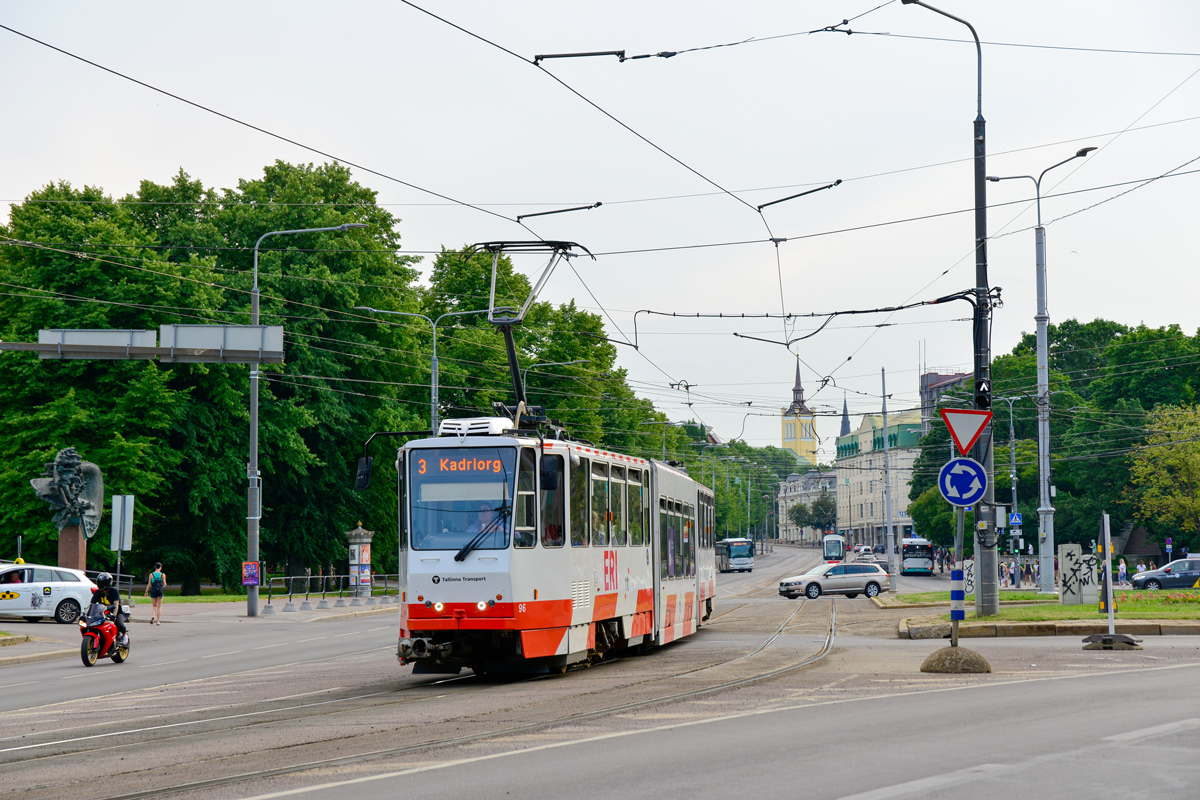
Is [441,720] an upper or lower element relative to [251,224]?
lower

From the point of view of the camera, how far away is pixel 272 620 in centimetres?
3575

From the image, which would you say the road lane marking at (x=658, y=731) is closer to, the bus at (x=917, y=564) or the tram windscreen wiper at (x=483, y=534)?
the tram windscreen wiper at (x=483, y=534)

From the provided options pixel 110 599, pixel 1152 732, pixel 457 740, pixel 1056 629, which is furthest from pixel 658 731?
pixel 1056 629

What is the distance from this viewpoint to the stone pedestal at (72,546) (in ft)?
122

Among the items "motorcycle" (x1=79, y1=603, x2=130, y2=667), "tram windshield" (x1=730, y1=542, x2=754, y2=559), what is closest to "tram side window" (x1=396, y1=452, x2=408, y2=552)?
"motorcycle" (x1=79, y1=603, x2=130, y2=667)

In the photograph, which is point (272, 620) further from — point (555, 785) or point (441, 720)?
point (555, 785)

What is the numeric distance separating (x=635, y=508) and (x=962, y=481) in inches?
220

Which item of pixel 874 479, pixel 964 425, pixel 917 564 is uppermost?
pixel 874 479

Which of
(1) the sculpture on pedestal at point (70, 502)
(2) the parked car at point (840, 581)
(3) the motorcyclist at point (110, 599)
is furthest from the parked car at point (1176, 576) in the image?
(3) the motorcyclist at point (110, 599)

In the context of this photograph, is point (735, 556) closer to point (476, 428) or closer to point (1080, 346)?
point (1080, 346)

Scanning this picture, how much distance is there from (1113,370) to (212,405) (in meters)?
57.1

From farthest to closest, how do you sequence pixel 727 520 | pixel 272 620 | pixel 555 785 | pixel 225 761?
pixel 727 520 → pixel 272 620 → pixel 225 761 → pixel 555 785

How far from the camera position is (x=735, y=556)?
98312 millimetres

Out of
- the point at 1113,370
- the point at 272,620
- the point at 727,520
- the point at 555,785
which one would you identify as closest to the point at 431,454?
the point at 555,785
